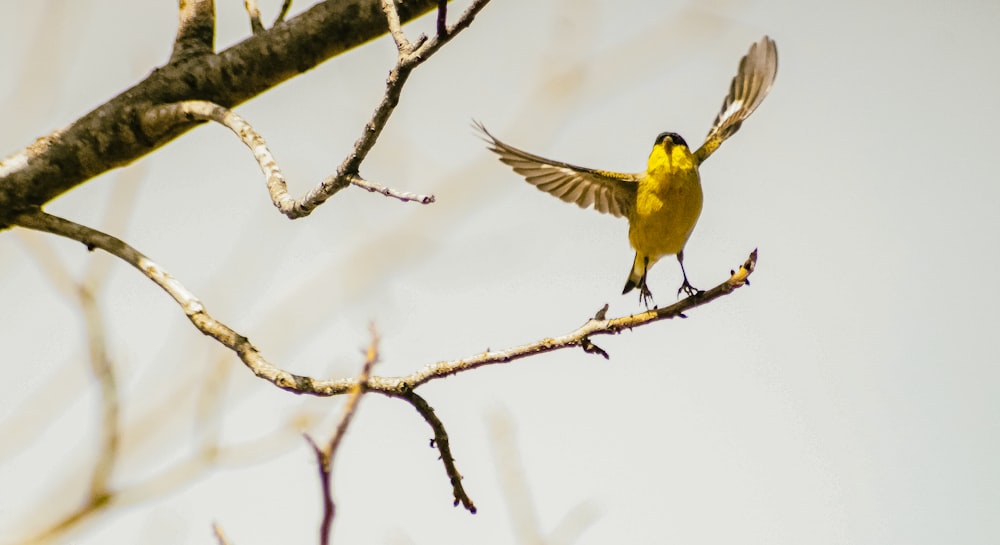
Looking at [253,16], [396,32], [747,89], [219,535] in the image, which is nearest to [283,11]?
[253,16]

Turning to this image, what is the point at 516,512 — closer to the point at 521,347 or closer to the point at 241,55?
the point at 521,347

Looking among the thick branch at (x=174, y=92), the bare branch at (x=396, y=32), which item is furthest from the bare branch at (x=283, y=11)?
the bare branch at (x=396, y=32)

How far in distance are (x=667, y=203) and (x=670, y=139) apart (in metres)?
0.47

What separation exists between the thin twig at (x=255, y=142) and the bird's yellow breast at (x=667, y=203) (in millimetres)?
2592

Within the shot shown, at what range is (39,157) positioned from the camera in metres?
2.93

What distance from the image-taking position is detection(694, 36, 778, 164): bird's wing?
5.41m

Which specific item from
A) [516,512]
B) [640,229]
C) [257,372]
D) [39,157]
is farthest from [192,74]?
[640,229]

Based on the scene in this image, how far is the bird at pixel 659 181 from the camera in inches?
187

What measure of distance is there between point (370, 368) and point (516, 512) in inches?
48.2

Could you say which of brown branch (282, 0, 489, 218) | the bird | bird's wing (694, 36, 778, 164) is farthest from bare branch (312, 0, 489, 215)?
bird's wing (694, 36, 778, 164)

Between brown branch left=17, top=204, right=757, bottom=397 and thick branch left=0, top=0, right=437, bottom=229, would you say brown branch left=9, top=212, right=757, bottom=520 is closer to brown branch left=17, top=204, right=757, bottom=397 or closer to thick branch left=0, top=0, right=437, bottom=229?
brown branch left=17, top=204, right=757, bottom=397

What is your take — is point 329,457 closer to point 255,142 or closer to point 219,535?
point 219,535

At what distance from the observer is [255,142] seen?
8.22ft

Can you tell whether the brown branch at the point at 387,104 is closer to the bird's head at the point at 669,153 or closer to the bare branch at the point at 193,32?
the bare branch at the point at 193,32
